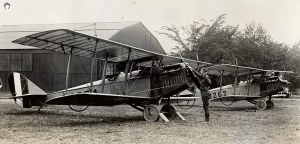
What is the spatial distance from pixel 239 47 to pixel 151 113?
68.8ft

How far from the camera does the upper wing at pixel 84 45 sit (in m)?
9.04

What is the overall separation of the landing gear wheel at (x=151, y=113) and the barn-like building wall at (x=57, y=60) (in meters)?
11.8

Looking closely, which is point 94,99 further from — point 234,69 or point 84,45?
point 234,69

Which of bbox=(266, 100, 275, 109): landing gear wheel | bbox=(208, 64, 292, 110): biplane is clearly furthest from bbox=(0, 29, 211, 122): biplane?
bbox=(266, 100, 275, 109): landing gear wheel

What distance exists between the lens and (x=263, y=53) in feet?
93.7

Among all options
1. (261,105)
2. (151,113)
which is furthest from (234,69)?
(151,113)

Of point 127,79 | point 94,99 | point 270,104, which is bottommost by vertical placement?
point 270,104

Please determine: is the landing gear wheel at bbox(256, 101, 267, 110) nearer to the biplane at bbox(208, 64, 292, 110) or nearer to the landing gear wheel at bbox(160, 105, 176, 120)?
the biplane at bbox(208, 64, 292, 110)

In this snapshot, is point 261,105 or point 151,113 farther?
point 261,105

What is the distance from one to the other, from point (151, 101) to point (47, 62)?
557 inches

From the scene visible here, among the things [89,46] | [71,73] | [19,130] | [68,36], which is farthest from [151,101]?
[71,73]

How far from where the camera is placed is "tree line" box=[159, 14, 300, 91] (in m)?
28.4

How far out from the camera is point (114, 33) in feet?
74.4

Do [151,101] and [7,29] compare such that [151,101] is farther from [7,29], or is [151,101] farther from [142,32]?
[7,29]
